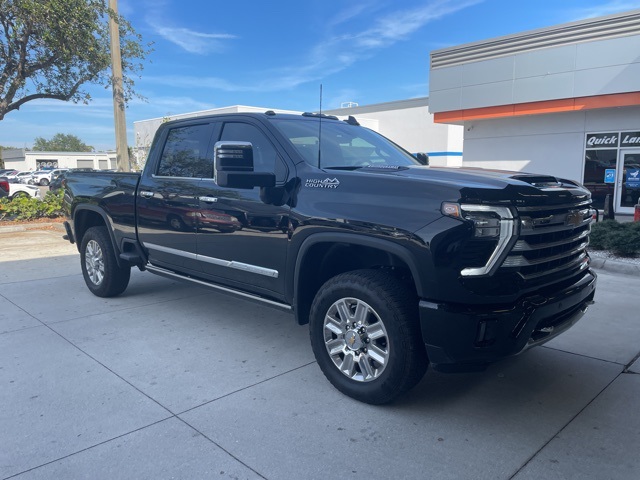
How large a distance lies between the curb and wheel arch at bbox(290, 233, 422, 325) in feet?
18.3

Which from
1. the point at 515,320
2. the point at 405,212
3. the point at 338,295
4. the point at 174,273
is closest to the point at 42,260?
the point at 174,273

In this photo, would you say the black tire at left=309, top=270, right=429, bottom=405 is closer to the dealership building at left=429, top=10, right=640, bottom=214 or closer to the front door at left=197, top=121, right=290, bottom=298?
the front door at left=197, top=121, right=290, bottom=298

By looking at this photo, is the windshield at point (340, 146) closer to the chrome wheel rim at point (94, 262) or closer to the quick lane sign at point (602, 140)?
the chrome wheel rim at point (94, 262)

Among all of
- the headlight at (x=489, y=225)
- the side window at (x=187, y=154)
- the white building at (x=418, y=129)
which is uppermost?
the white building at (x=418, y=129)

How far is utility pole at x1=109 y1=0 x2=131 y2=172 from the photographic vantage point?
12336mm

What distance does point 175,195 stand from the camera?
4.80 meters

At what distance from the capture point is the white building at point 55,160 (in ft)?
253

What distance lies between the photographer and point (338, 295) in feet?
11.3

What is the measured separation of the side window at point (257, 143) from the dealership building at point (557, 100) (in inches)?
535

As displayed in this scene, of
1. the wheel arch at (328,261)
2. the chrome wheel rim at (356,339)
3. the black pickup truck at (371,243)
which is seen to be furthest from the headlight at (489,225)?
the chrome wheel rim at (356,339)

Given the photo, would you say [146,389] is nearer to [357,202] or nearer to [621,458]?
[357,202]

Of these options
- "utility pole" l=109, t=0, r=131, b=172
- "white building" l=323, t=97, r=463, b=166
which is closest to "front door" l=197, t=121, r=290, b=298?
"utility pole" l=109, t=0, r=131, b=172

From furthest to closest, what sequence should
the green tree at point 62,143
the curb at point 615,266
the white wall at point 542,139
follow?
the green tree at point 62,143 → the white wall at point 542,139 → the curb at point 615,266

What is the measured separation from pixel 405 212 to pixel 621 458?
1.84 m
